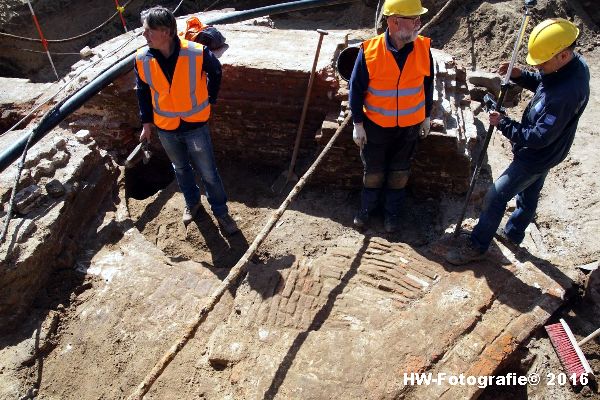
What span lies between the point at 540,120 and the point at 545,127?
0.07 meters

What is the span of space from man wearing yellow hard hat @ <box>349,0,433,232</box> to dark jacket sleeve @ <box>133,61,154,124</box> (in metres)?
1.80

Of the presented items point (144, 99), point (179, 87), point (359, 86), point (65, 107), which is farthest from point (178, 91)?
point (65, 107)

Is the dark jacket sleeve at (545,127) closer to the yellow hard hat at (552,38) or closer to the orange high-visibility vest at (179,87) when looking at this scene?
the yellow hard hat at (552,38)

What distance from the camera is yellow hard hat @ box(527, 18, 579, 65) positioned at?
302 cm

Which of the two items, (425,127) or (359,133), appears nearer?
(359,133)

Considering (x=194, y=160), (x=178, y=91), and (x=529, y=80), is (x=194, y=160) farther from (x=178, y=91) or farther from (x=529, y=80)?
(x=529, y=80)

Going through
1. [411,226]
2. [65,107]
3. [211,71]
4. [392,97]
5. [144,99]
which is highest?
[211,71]

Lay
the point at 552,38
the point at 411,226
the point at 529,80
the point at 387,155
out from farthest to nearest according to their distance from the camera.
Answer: the point at 411,226 → the point at 387,155 → the point at 529,80 → the point at 552,38

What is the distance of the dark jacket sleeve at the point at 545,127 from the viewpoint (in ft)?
10.3

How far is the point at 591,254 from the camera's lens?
4559mm

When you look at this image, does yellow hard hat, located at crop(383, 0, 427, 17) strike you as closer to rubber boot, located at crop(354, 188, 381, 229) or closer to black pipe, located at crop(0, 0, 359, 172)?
rubber boot, located at crop(354, 188, 381, 229)

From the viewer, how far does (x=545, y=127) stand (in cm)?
319

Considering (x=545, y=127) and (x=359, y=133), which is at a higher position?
(x=545, y=127)

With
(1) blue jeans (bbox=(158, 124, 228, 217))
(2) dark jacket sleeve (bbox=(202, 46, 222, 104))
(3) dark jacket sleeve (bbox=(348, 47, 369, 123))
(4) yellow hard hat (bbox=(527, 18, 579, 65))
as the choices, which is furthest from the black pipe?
(4) yellow hard hat (bbox=(527, 18, 579, 65))
